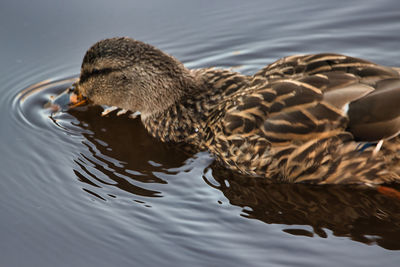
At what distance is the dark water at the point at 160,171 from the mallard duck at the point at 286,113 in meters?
0.23

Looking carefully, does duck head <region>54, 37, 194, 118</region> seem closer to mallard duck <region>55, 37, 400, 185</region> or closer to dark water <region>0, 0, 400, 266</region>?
mallard duck <region>55, 37, 400, 185</region>

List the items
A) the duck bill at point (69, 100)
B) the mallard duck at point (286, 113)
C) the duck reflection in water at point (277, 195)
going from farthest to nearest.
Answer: the duck bill at point (69, 100) → the mallard duck at point (286, 113) → the duck reflection in water at point (277, 195)

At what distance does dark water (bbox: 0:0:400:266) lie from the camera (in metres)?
5.32

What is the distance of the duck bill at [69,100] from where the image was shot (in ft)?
25.4

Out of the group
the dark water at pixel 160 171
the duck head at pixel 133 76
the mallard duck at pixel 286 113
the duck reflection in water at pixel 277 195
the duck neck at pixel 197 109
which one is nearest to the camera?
the dark water at pixel 160 171

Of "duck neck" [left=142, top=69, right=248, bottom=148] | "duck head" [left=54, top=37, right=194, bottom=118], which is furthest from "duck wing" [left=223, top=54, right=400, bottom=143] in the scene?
"duck head" [left=54, top=37, right=194, bottom=118]

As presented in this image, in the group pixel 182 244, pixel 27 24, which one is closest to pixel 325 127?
pixel 182 244

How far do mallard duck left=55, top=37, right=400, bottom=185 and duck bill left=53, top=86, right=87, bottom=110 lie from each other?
0.65 metres

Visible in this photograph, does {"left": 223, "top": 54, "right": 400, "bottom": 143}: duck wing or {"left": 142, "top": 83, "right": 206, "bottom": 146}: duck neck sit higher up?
{"left": 223, "top": 54, "right": 400, "bottom": 143}: duck wing

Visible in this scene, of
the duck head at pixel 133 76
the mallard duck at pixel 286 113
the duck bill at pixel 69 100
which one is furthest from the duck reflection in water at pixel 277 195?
the duck bill at pixel 69 100

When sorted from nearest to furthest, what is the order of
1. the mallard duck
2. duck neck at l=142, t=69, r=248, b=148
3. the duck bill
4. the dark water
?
the dark water
the mallard duck
duck neck at l=142, t=69, r=248, b=148
the duck bill

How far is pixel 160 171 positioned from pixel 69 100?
1.98 metres

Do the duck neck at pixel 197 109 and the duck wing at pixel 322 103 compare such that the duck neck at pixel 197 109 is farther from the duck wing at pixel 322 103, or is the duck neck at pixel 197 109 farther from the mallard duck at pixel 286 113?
the duck wing at pixel 322 103

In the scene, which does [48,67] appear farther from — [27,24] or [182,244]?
[182,244]
